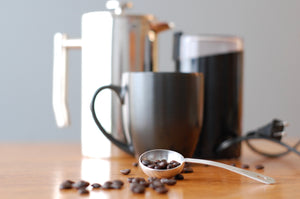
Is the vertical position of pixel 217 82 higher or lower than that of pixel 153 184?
higher

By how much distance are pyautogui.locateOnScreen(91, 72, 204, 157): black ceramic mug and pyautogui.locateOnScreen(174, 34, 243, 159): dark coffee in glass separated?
7cm

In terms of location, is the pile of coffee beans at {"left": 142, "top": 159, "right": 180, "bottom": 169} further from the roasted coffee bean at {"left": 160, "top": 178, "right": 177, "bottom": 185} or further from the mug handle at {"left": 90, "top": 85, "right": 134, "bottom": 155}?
the mug handle at {"left": 90, "top": 85, "right": 134, "bottom": 155}

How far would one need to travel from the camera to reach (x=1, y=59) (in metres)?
1.67

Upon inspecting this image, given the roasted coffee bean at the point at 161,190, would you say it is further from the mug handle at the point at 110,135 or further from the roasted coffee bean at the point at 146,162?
the mug handle at the point at 110,135

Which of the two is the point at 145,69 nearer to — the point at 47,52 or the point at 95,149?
the point at 95,149

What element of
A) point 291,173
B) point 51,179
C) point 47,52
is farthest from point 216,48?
point 47,52

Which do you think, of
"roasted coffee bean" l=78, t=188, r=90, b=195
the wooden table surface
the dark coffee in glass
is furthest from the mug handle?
"roasted coffee bean" l=78, t=188, r=90, b=195

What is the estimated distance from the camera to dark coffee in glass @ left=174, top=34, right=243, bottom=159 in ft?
2.41

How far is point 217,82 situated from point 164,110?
0.15 meters

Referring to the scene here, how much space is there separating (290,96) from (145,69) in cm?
129

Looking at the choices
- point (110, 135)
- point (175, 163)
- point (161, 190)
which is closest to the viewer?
point (161, 190)

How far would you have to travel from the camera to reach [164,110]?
25.3 inches

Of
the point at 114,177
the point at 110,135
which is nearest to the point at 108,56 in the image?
the point at 110,135

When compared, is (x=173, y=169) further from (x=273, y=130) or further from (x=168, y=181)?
(x=273, y=130)
